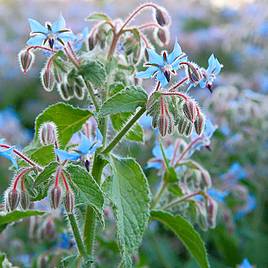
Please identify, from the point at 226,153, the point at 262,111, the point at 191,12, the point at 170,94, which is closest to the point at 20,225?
the point at 226,153

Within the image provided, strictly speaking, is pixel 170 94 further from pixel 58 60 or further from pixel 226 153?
pixel 226 153

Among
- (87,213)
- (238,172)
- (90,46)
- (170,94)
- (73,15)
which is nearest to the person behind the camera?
(170,94)

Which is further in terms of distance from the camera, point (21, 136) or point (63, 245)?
point (21, 136)

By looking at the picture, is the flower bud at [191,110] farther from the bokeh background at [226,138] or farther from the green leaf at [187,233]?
the bokeh background at [226,138]

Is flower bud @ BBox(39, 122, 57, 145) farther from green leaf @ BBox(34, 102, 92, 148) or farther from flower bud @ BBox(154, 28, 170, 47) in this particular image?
flower bud @ BBox(154, 28, 170, 47)

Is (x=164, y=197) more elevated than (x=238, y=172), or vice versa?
(x=238, y=172)

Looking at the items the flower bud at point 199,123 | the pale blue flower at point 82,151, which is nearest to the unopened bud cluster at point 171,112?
the flower bud at point 199,123

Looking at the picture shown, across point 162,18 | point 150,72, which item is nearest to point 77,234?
point 150,72

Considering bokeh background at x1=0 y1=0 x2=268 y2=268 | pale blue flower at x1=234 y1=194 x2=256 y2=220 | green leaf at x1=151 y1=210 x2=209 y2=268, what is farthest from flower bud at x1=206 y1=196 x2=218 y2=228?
pale blue flower at x1=234 y1=194 x2=256 y2=220
